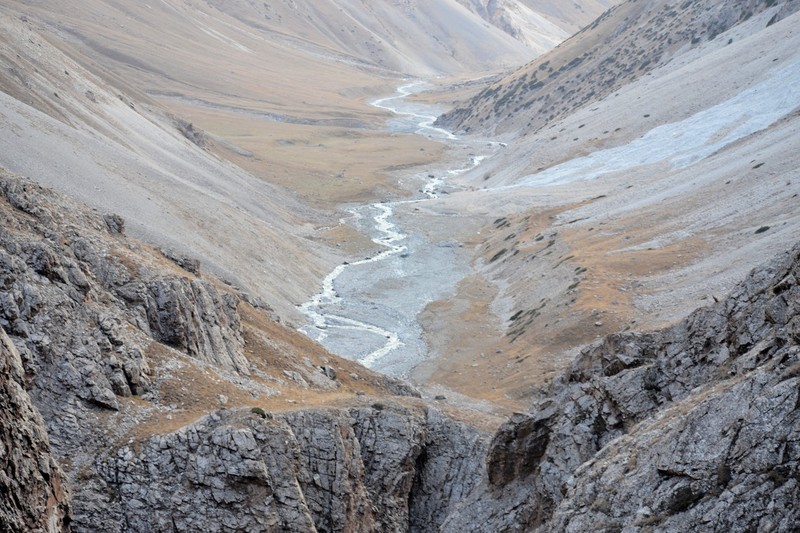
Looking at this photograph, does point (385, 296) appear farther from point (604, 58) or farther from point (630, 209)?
point (604, 58)

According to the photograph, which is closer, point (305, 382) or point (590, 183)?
point (305, 382)

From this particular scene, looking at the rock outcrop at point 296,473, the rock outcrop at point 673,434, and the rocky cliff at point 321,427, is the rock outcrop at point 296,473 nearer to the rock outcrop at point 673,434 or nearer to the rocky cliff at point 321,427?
the rocky cliff at point 321,427

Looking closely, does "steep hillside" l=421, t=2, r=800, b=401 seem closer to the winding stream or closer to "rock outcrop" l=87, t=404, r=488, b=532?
the winding stream

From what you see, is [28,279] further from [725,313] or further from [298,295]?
[298,295]

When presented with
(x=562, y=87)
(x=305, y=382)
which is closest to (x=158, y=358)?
(x=305, y=382)

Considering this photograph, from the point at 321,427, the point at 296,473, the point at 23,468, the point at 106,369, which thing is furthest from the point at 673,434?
the point at 106,369

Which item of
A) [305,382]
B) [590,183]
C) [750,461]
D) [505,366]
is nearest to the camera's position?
[750,461]
